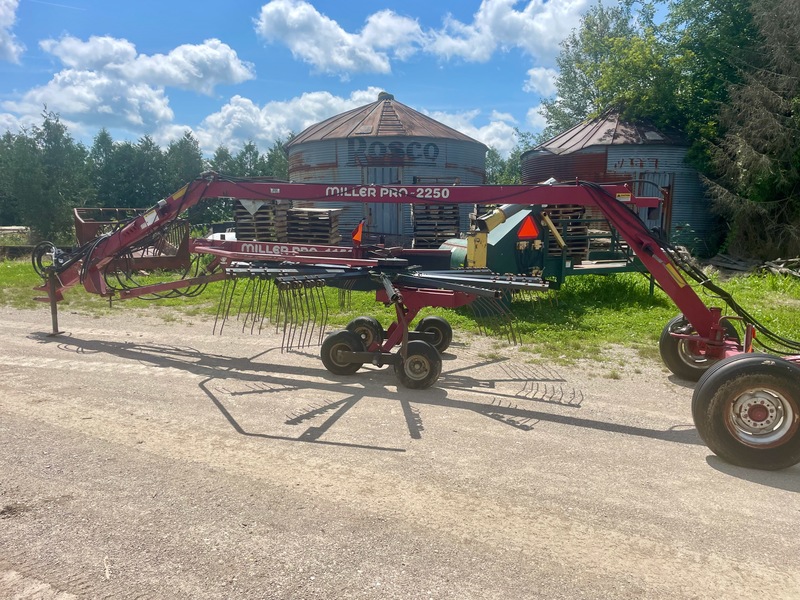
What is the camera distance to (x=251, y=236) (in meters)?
17.0

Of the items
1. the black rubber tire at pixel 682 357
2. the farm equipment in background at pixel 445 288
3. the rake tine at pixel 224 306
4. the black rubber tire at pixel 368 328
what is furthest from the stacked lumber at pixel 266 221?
the black rubber tire at pixel 682 357

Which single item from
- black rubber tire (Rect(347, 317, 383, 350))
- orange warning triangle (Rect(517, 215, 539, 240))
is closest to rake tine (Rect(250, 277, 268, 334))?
black rubber tire (Rect(347, 317, 383, 350))

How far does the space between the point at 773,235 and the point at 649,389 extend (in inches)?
569

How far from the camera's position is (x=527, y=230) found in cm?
1058

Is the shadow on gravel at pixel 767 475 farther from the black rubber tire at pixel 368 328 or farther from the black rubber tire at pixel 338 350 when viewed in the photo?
the black rubber tire at pixel 368 328

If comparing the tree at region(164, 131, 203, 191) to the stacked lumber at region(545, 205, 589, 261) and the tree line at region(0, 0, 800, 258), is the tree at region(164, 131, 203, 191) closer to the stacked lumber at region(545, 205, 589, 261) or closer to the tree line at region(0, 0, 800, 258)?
the tree line at region(0, 0, 800, 258)

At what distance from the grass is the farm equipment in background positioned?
1362 mm

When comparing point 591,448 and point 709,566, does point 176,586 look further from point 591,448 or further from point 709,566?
point 591,448

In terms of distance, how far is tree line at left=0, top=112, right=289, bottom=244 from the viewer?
30.9m

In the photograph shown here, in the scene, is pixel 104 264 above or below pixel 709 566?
above

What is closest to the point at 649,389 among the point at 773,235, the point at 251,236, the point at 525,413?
the point at 525,413

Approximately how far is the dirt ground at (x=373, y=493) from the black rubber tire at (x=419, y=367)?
0.54ft

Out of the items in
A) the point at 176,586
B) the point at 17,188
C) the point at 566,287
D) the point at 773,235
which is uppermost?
the point at 17,188

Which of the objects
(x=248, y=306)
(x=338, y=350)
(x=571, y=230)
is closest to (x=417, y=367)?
(x=338, y=350)
